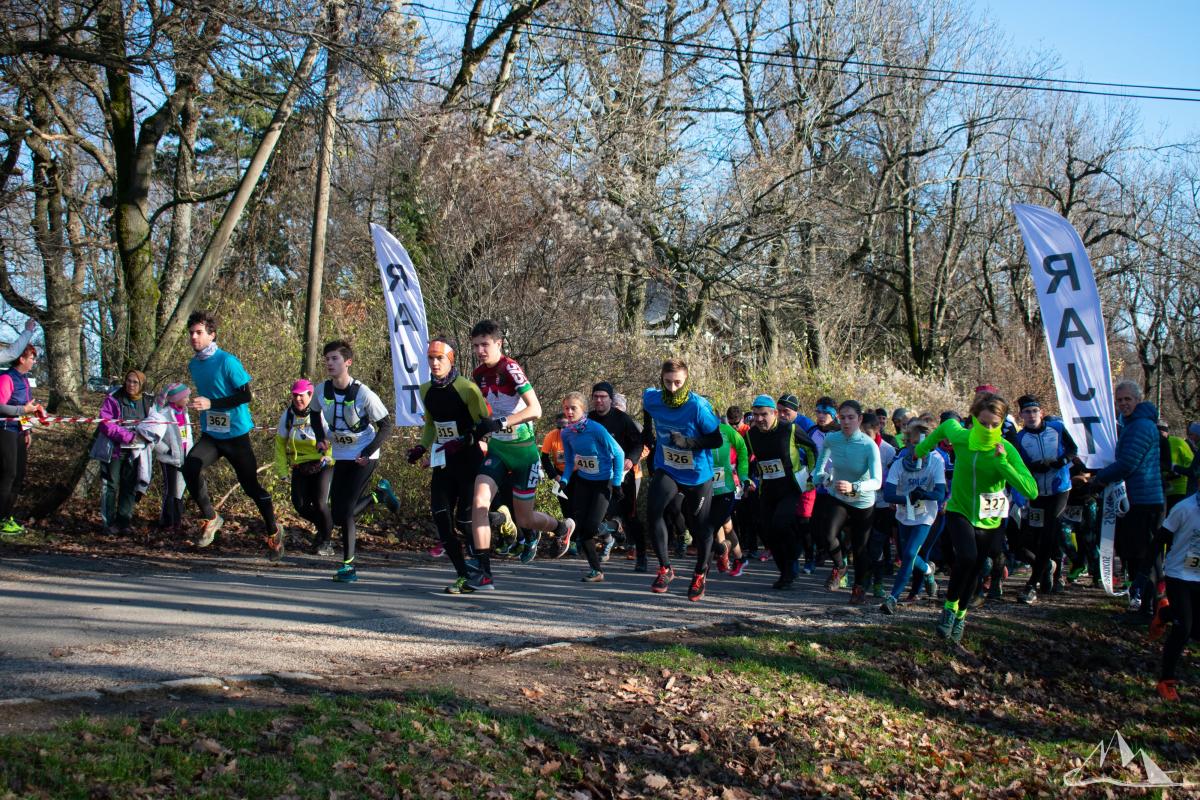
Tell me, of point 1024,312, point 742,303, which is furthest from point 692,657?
point 1024,312

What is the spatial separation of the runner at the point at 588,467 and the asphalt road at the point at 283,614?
70cm

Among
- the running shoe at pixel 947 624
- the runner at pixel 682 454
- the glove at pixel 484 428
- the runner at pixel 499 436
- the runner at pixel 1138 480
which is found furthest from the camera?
the runner at pixel 1138 480

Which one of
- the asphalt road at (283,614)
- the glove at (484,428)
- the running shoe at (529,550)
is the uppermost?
the glove at (484,428)

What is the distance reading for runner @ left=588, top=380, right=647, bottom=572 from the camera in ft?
39.2

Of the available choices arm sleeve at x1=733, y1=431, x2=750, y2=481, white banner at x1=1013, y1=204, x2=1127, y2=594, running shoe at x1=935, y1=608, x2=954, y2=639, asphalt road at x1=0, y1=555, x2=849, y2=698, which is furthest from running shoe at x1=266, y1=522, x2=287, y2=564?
white banner at x1=1013, y1=204, x2=1127, y2=594

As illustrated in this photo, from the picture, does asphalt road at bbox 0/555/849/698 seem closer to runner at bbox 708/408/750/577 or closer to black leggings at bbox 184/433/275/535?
runner at bbox 708/408/750/577

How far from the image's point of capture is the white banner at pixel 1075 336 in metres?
10.0

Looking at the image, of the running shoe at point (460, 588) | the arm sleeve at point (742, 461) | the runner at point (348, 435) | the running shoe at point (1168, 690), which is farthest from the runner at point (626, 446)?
the running shoe at point (1168, 690)

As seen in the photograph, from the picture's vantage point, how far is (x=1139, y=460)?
10.0m

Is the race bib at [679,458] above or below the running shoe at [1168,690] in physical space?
above

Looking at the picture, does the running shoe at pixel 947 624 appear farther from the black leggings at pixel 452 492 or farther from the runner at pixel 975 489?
the black leggings at pixel 452 492

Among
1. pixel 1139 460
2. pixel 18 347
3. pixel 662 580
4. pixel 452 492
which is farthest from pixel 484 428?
pixel 1139 460

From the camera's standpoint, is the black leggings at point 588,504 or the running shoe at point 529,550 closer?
the black leggings at point 588,504

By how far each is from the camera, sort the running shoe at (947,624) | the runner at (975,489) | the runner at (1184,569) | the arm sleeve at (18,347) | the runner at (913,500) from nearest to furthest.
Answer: the runner at (1184,569)
the runner at (975,489)
the running shoe at (947,624)
the runner at (913,500)
the arm sleeve at (18,347)
